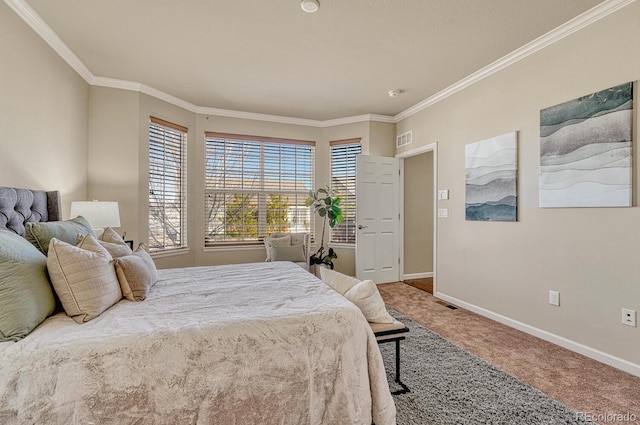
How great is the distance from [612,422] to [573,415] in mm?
187

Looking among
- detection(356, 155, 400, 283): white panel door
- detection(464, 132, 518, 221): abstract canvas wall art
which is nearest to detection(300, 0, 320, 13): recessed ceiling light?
detection(464, 132, 518, 221): abstract canvas wall art

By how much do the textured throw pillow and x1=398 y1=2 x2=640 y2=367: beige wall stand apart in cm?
173

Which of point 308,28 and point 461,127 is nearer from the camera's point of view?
point 308,28

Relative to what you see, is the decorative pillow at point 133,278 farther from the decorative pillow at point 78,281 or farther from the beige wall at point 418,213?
the beige wall at point 418,213

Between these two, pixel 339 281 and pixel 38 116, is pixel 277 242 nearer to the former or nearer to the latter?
pixel 339 281

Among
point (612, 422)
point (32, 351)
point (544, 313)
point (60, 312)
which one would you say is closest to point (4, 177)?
point (60, 312)

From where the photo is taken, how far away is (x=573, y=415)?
5.61 feet

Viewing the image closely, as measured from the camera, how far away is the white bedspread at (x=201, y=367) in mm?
1133

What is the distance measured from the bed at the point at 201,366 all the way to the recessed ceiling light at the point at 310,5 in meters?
2.06

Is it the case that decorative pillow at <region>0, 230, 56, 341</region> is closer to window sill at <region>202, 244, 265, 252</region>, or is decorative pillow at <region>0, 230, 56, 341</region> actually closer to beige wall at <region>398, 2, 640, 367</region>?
window sill at <region>202, 244, 265, 252</region>

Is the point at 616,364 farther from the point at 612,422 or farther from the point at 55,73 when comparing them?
the point at 55,73

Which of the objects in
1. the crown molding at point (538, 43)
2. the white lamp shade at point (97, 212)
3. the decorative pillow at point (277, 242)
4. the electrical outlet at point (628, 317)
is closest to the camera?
the electrical outlet at point (628, 317)

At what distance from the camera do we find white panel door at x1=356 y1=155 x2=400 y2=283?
4.59m

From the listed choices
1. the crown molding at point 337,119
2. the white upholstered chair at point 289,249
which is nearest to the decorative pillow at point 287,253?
the white upholstered chair at point 289,249
